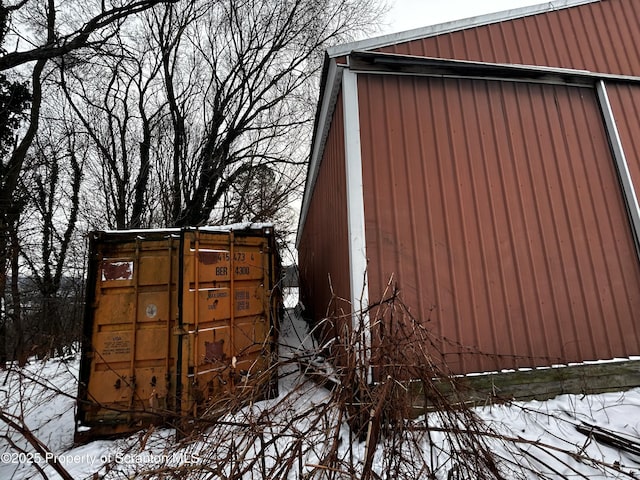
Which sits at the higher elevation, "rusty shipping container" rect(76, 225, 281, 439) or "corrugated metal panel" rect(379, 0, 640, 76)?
"corrugated metal panel" rect(379, 0, 640, 76)

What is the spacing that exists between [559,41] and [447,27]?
1725 mm

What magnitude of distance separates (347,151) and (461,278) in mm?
2060

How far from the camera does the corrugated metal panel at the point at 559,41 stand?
4137 millimetres

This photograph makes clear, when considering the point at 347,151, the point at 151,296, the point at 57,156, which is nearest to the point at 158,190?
the point at 57,156

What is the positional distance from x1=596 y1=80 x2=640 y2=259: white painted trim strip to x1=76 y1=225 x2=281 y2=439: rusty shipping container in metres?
4.88

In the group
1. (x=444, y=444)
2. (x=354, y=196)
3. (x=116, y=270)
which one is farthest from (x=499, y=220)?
(x=116, y=270)

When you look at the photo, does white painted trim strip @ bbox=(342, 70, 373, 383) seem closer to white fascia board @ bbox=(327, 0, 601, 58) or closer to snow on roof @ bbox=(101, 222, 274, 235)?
white fascia board @ bbox=(327, 0, 601, 58)

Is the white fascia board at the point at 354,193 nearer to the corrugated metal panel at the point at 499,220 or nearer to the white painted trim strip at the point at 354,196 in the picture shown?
the white painted trim strip at the point at 354,196

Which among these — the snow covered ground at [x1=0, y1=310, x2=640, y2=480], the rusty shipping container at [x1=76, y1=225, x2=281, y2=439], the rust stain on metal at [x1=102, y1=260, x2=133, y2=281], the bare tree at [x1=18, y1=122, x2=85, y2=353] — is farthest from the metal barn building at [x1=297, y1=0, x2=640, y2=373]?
the bare tree at [x1=18, y1=122, x2=85, y2=353]

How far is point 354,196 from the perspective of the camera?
11.8ft

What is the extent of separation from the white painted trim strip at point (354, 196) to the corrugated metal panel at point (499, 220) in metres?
0.10

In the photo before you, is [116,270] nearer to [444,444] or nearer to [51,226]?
[444,444]

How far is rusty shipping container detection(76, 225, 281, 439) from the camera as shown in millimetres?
3602

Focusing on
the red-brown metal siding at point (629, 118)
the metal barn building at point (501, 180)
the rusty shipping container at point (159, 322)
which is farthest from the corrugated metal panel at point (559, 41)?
the rusty shipping container at point (159, 322)
